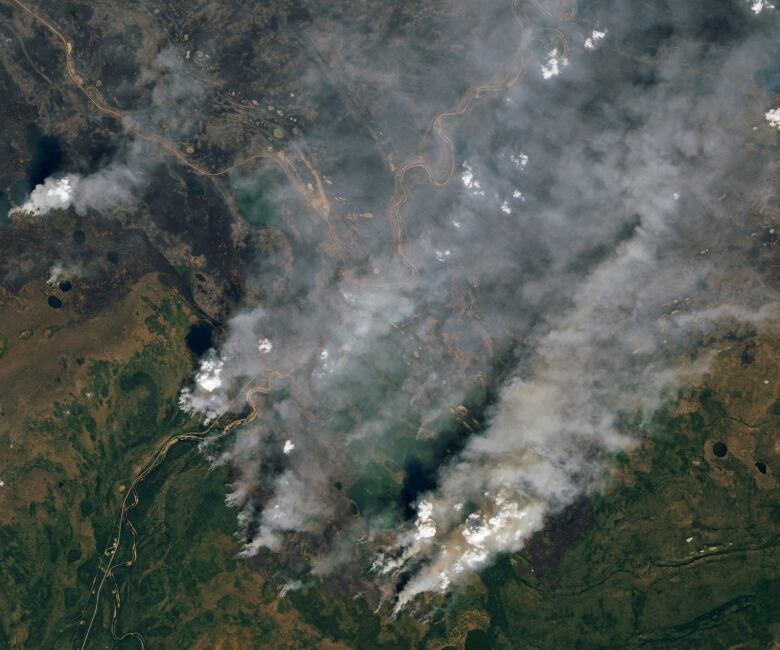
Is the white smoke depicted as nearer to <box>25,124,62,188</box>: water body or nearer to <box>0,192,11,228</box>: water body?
<box>0,192,11,228</box>: water body

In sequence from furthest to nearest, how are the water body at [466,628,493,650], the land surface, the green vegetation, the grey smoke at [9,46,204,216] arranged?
Answer: the grey smoke at [9,46,204,216]
the water body at [466,628,493,650]
the land surface
the green vegetation

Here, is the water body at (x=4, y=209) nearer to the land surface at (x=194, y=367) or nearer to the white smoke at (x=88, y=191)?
the land surface at (x=194, y=367)

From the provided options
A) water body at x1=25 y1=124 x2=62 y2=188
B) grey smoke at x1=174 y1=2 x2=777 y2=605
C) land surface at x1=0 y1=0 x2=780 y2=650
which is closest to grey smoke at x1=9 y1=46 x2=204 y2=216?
land surface at x1=0 y1=0 x2=780 y2=650

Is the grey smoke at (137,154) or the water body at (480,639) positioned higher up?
the grey smoke at (137,154)

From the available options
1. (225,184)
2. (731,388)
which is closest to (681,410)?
(731,388)

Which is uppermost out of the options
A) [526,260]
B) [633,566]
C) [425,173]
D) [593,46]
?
[593,46]

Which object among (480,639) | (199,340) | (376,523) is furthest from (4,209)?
(480,639)

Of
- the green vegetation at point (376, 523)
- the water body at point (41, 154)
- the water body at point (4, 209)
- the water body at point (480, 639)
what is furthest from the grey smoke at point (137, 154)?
the water body at point (480, 639)

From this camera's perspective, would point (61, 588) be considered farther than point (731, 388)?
Yes

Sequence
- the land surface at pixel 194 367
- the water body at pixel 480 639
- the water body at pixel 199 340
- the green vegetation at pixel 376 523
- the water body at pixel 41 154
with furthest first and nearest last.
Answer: the water body at pixel 41 154 → the water body at pixel 199 340 → the water body at pixel 480 639 → the land surface at pixel 194 367 → the green vegetation at pixel 376 523

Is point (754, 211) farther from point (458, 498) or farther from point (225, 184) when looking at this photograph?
point (225, 184)

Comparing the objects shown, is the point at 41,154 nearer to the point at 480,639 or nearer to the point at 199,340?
the point at 199,340
